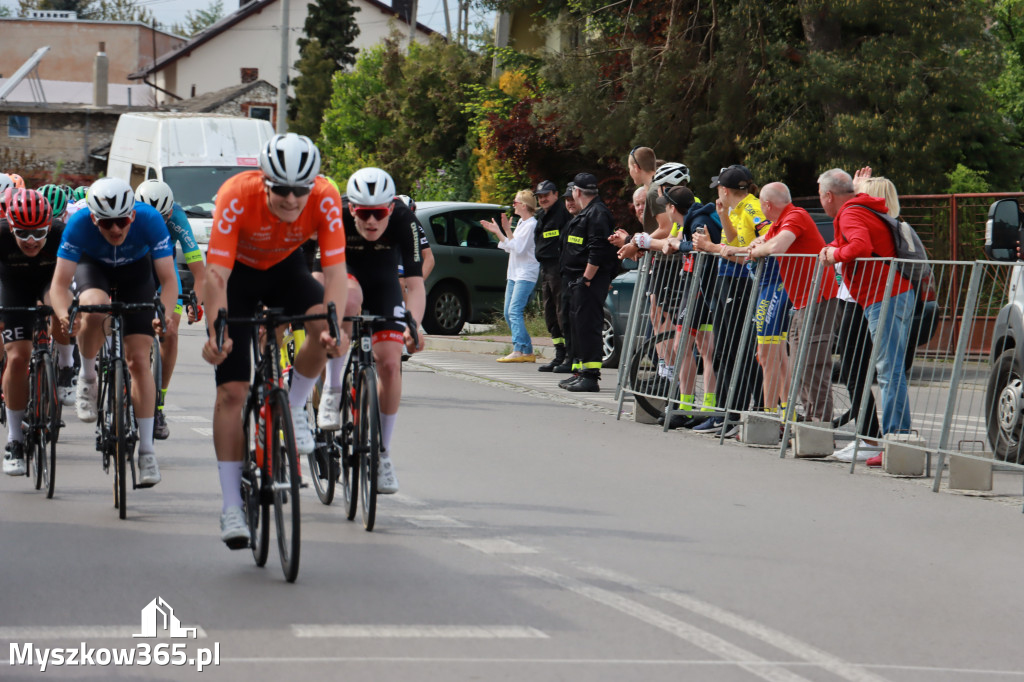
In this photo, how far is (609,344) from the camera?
17.6m

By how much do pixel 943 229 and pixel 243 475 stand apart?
45.3 ft

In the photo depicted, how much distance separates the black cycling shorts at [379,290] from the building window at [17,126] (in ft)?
201

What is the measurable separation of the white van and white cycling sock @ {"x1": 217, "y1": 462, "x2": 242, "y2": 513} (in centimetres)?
2071

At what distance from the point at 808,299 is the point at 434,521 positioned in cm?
404

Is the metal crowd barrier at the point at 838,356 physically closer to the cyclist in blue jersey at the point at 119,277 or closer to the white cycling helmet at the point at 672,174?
the white cycling helmet at the point at 672,174

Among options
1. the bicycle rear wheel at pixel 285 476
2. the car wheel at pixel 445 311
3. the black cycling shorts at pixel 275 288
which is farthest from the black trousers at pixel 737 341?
the car wheel at pixel 445 311

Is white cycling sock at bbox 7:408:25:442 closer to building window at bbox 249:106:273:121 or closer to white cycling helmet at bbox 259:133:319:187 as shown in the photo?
white cycling helmet at bbox 259:133:319:187

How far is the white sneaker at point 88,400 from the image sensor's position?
8.89 meters

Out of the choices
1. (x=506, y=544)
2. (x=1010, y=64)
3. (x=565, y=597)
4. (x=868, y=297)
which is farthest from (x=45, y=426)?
(x=1010, y=64)

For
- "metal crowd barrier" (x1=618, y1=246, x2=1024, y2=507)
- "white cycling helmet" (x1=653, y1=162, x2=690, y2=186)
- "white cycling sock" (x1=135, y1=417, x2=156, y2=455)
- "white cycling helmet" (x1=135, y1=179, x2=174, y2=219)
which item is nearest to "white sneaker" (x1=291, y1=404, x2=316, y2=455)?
"white cycling sock" (x1=135, y1=417, x2=156, y2=455)

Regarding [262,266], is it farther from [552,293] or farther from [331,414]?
A: [552,293]

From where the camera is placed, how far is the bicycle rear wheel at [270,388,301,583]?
6.23 meters

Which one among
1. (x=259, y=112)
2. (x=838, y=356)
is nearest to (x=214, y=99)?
(x=259, y=112)

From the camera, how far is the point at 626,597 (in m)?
6.25
